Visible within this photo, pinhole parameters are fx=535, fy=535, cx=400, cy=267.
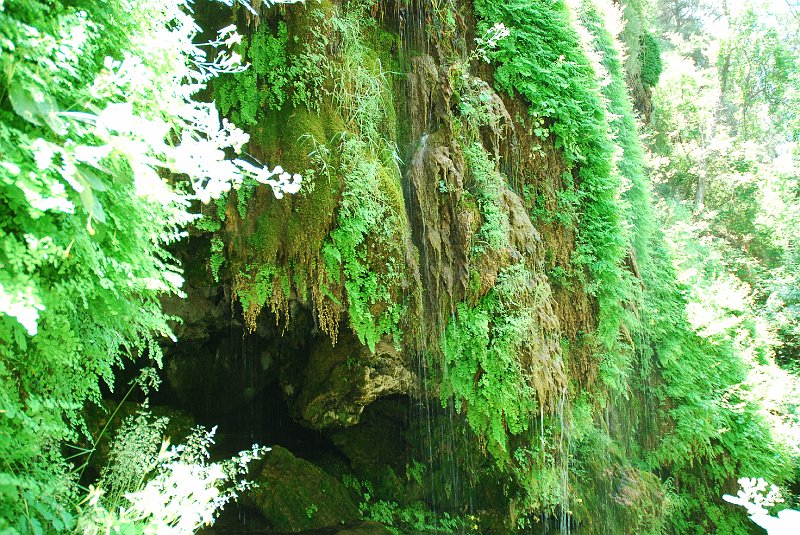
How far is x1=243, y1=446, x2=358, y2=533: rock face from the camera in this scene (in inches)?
240

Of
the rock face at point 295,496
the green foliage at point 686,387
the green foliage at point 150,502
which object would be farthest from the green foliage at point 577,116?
the green foliage at point 150,502

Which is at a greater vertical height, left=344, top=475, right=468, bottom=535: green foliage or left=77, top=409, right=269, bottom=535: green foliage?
left=77, top=409, right=269, bottom=535: green foliage

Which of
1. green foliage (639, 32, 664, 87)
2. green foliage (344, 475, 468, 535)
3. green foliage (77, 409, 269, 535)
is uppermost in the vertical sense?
green foliage (639, 32, 664, 87)

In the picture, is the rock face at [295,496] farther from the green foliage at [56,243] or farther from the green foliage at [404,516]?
the green foliage at [56,243]

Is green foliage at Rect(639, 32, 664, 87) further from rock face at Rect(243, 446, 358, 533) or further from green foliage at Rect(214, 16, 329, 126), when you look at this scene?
rock face at Rect(243, 446, 358, 533)

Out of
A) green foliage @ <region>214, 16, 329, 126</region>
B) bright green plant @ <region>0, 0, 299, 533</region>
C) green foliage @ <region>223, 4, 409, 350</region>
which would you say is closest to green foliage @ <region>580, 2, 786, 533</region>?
green foliage @ <region>223, 4, 409, 350</region>

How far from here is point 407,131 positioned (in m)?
6.01

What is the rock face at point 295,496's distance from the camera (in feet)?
20.0

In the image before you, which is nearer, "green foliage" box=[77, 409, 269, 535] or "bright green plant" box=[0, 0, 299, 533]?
"bright green plant" box=[0, 0, 299, 533]

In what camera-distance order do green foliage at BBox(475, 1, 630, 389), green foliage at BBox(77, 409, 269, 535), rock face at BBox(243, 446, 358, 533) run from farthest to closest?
green foliage at BBox(475, 1, 630, 389) < rock face at BBox(243, 446, 358, 533) < green foliage at BBox(77, 409, 269, 535)

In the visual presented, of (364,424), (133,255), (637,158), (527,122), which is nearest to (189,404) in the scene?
(364,424)

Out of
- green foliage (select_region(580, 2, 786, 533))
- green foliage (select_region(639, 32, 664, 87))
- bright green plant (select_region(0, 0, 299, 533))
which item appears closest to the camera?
bright green plant (select_region(0, 0, 299, 533))

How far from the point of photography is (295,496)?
632 cm

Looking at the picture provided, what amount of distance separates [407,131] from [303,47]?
153 centimetres
